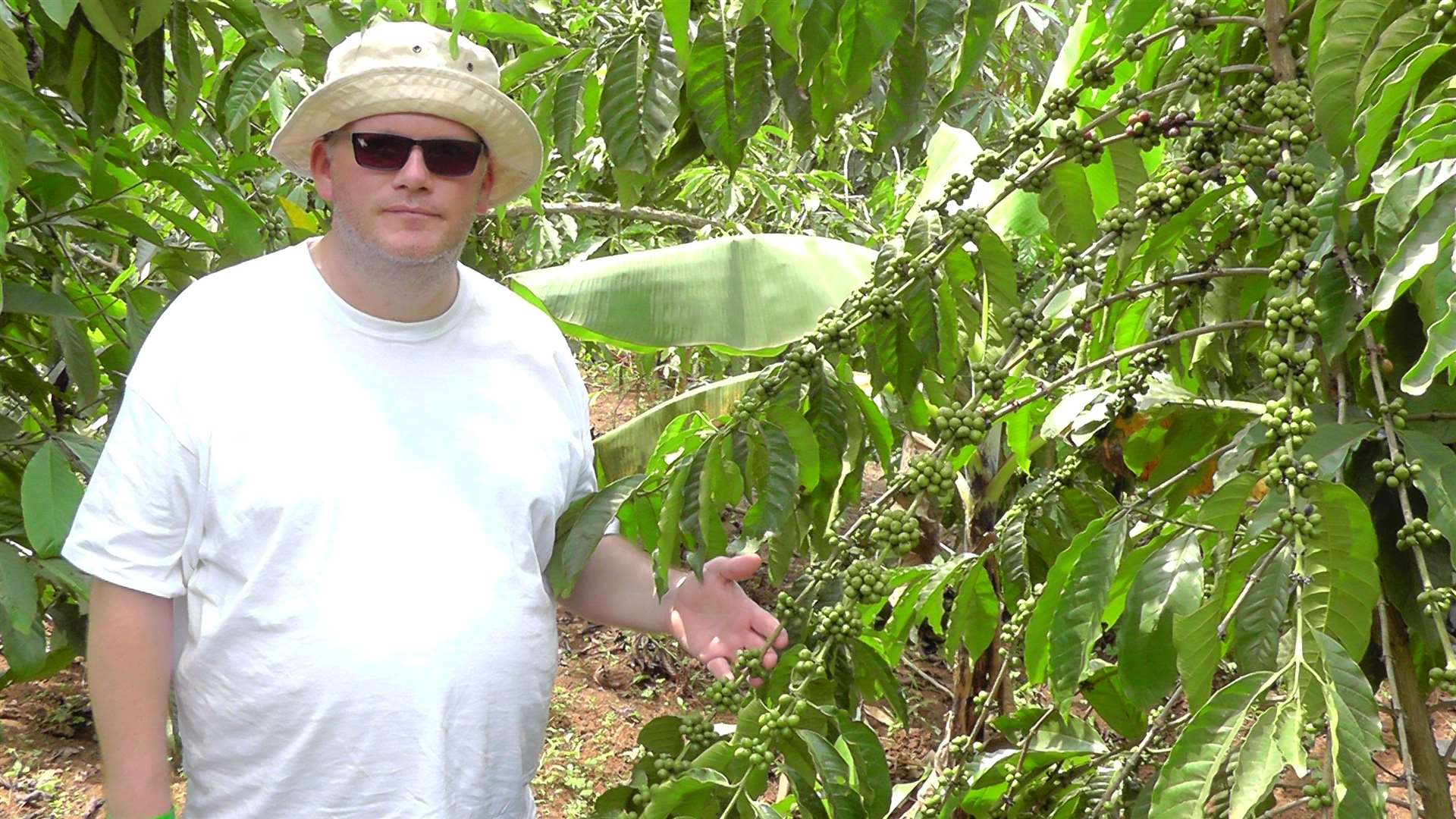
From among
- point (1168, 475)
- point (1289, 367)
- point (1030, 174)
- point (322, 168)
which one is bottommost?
point (1168, 475)

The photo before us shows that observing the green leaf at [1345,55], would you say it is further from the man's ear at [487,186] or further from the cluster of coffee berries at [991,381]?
the man's ear at [487,186]

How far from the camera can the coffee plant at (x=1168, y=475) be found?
110cm

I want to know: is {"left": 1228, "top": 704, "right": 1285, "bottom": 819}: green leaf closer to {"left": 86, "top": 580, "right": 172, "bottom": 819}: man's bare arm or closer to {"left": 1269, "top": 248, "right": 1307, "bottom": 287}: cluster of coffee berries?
{"left": 1269, "top": 248, "right": 1307, "bottom": 287}: cluster of coffee berries

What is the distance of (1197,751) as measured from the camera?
1056 millimetres

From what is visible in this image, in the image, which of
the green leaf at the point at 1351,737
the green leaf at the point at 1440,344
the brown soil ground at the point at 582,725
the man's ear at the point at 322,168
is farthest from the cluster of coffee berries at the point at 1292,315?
the brown soil ground at the point at 582,725

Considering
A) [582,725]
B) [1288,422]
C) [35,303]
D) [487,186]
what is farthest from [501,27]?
[582,725]

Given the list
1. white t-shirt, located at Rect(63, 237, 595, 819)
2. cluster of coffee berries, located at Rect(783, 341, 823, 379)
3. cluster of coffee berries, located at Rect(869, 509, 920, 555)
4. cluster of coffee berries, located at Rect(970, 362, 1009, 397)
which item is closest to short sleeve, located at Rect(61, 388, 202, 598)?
white t-shirt, located at Rect(63, 237, 595, 819)

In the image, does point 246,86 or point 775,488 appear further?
point 246,86

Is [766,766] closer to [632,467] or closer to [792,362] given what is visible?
[792,362]

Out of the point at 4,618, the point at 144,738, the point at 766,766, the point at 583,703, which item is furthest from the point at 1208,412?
the point at 583,703

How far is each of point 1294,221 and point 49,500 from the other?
63.0 inches

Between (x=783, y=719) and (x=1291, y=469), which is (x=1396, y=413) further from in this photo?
(x=783, y=719)

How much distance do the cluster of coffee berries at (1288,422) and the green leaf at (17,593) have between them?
1.56 meters

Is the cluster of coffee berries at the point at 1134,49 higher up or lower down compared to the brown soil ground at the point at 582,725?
higher up
